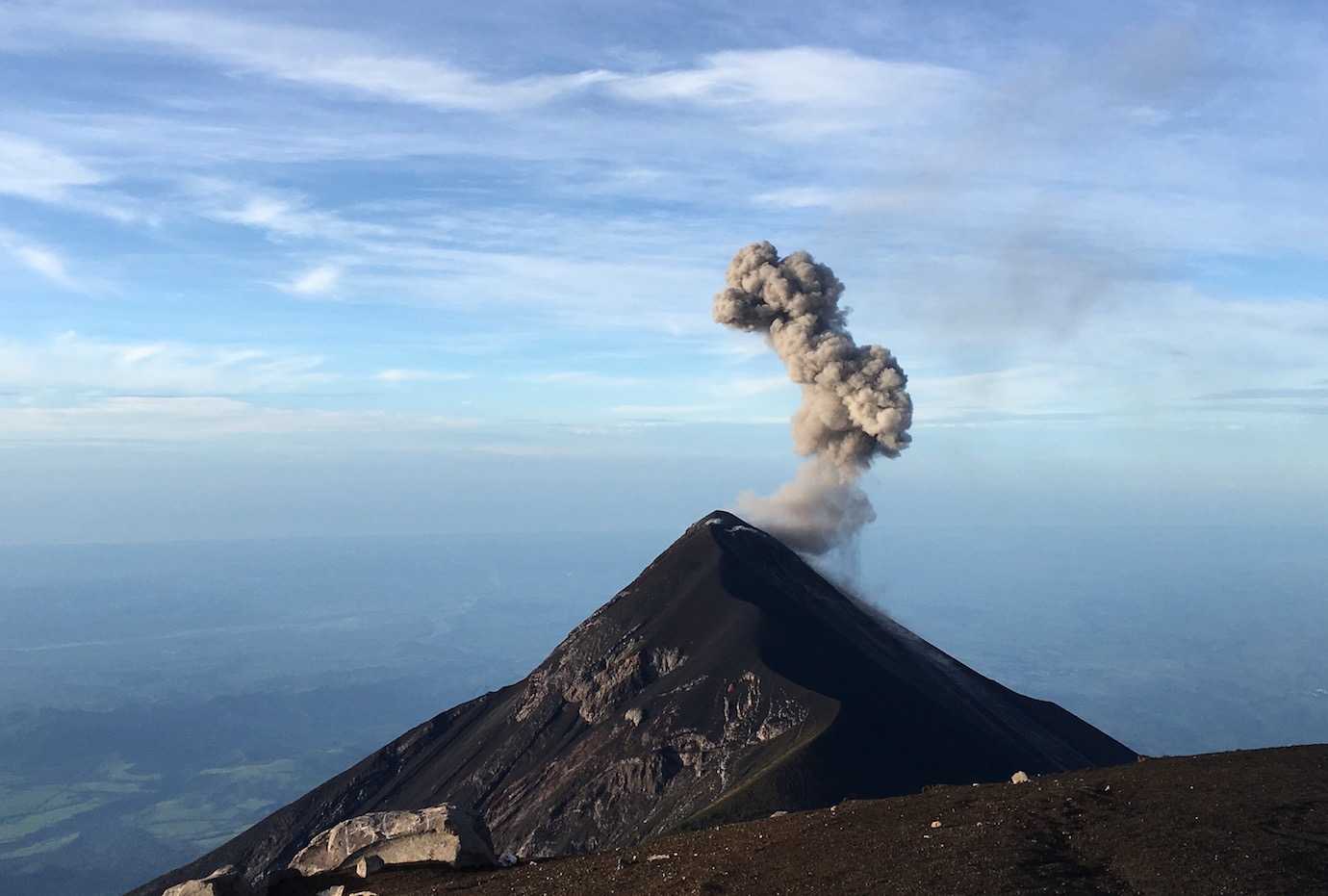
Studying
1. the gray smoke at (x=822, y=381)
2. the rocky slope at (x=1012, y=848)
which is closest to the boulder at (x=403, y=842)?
the rocky slope at (x=1012, y=848)

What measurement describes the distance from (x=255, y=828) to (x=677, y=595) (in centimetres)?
4473

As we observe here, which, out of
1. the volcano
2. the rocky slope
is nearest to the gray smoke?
the volcano

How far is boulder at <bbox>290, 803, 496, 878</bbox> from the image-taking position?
41344mm

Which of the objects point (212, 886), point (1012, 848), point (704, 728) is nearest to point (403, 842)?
point (212, 886)

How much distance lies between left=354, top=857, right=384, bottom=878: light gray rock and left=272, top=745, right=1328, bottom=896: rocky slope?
0.48 m

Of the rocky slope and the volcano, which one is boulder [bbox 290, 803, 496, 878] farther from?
the volcano

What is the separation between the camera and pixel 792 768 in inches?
2985

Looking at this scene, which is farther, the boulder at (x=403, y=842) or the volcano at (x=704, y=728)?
the volcano at (x=704, y=728)

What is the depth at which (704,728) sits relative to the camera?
88625mm

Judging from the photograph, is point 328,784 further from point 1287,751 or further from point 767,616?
point 1287,751

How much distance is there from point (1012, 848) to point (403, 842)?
2161 centimetres

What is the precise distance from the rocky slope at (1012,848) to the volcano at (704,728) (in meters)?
31.8

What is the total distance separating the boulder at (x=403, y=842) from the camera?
41.3 metres

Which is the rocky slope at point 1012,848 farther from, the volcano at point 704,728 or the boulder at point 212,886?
the volcano at point 704,728
